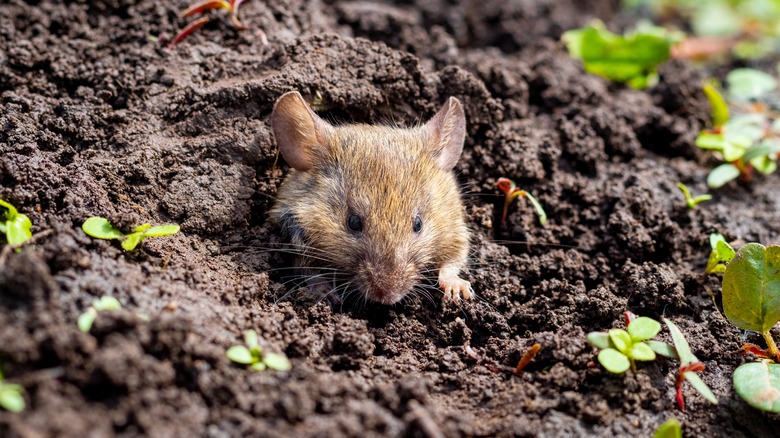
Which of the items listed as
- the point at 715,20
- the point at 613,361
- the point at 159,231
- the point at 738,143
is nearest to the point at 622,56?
the point at 738,143

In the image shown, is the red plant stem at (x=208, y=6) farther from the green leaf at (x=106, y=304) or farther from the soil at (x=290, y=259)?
the green leaf at (x=106, y=304)

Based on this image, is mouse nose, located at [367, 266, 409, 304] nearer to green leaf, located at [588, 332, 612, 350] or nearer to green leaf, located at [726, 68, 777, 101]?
green leaf, located at [588, 332, 612, 350]

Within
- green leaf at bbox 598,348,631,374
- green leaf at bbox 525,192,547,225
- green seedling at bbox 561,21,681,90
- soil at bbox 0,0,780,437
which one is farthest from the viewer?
green seedling at bbox 561,21,681,90

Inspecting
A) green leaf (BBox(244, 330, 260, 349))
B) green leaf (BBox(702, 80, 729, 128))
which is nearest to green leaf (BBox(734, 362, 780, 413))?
green leaf (BBox(244, 330, 260, 349))

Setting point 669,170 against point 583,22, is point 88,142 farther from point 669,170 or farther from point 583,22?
point 583,22

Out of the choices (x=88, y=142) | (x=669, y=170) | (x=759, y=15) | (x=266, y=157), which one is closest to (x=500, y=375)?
(x=266, y=157)

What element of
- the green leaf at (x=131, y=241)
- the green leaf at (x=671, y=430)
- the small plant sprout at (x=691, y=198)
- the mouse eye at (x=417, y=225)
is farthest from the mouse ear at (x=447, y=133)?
the green leaf at (x=671, y=430)
